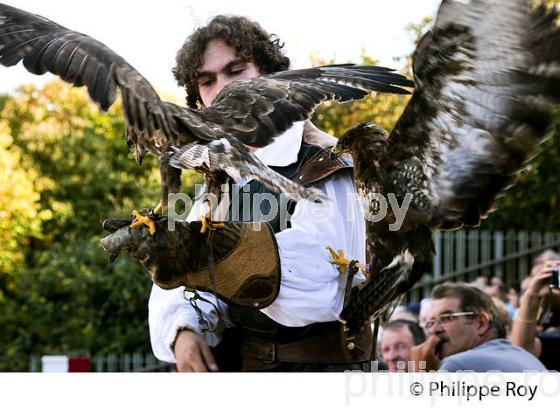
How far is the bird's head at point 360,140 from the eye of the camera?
2.60 m

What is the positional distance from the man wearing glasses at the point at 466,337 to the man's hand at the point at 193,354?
1199 millimetres

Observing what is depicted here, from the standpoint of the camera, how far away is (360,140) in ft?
8.56

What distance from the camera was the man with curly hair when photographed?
2506mm

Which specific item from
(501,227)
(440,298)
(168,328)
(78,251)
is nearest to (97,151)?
(78,251)

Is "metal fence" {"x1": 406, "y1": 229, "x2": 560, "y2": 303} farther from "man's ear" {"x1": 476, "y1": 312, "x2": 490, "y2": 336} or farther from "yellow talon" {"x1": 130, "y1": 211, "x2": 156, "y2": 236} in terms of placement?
"yellow talon" {"x1": 130, "y1": 211, "x2": 156, "y2": 236}

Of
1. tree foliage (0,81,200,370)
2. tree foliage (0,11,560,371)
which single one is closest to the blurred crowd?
tree foliage (0,11,560,371)

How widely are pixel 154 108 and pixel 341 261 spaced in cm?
70

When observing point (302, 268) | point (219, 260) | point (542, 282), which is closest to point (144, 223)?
point (219, 260)

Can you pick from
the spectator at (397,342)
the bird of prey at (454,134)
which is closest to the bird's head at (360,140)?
the bird of prey at (454,134)

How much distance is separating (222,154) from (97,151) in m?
8.94

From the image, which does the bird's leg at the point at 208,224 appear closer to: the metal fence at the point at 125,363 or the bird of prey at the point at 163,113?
the bird of prey at the point at 163,113

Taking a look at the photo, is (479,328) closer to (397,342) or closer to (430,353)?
(430,353)

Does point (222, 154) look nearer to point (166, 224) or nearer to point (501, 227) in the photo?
point (166, 224)

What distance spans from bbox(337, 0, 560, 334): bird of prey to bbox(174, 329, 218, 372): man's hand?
1.49 feet
